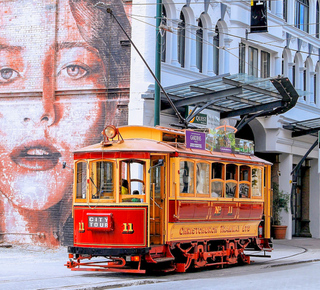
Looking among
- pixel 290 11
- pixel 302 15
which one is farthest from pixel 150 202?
pixel 302 15

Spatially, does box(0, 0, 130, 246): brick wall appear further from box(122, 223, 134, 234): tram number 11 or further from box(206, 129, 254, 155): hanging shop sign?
box(122, 223, 134, 234): tram number 11

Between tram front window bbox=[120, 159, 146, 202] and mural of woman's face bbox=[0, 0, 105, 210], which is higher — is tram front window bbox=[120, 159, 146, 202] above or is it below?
below

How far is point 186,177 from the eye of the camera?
591 inches

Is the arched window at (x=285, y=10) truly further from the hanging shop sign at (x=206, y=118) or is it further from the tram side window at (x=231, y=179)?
the tram side window at (x=231, y=179)

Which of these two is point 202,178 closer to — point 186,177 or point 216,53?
point 186,177

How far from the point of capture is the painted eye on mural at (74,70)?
21.7 m

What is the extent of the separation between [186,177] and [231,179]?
202 cm

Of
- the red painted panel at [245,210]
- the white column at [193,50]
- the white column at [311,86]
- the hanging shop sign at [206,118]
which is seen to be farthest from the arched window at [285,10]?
the red painted panel at [245,210]

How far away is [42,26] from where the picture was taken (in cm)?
2208

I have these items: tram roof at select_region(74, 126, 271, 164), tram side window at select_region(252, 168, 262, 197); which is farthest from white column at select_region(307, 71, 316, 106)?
tram roof at select_region(74, 126, 271, 164)

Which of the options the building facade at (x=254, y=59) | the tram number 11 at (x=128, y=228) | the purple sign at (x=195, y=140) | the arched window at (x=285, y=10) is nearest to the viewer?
the tram number 11 at (x=128, y=228)

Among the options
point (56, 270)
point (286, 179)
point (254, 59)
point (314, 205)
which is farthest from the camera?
point (314, 205)

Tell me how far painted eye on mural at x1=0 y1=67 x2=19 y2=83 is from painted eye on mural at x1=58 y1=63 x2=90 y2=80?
1648 mm

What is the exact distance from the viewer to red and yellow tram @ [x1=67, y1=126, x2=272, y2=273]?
1379cm
